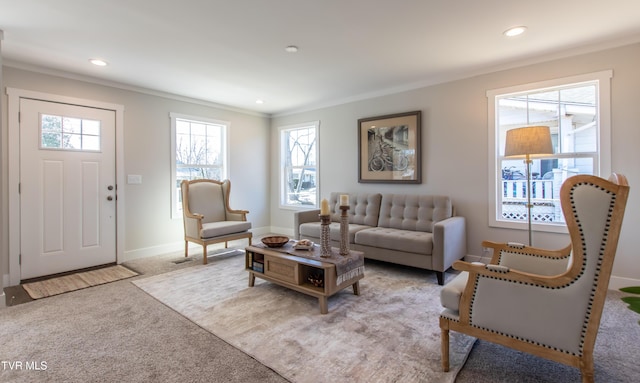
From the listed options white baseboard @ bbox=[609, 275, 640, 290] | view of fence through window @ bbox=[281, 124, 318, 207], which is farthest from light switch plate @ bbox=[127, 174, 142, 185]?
white baseboard @ bbox=[609, 275, 640, 290]

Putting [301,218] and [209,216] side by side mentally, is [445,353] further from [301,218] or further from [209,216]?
[209,216]

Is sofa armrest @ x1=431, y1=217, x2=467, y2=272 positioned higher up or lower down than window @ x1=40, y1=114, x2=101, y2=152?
lower down

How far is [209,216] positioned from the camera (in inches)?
183

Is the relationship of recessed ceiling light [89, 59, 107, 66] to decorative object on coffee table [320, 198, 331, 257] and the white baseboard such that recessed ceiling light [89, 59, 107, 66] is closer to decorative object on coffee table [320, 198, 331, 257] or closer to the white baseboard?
decorative object on coffee table [320, 198, 331, 257]

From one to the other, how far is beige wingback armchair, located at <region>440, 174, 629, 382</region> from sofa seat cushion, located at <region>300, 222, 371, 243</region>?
2181mm

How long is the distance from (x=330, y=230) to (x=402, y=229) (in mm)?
934

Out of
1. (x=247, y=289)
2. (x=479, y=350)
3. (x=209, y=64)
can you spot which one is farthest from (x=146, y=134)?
(x=479, y=350)

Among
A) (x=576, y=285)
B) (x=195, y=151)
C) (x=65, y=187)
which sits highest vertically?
(x=195, y=151)

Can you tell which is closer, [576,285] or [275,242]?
[576,285]

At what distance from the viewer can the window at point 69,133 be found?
3541mm

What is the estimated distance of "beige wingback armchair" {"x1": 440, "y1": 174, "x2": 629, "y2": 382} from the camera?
1309 millimetres

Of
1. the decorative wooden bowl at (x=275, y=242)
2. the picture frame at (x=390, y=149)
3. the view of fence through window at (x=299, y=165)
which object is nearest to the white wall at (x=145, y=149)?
the view of fence through window at (x=299, y=165)

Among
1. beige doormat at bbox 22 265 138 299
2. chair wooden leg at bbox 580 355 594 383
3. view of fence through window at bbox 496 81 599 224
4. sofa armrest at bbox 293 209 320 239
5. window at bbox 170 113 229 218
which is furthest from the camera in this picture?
window at bbox 170 113 229 218

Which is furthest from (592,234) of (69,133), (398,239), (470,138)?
(69,133)
